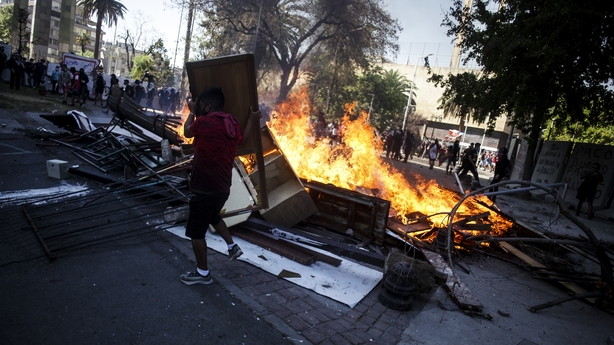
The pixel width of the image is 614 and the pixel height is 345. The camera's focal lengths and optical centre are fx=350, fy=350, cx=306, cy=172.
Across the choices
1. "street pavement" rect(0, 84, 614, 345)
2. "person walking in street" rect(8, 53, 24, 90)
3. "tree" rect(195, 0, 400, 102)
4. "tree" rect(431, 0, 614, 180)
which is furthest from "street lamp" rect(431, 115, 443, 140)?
"street pavement" rect(0, 84, 614, 345)

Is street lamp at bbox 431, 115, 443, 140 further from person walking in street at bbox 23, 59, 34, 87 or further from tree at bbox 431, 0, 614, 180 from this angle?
person walking in street at bbox 23, 59, 34, 87

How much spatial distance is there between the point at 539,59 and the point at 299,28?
1451 cm

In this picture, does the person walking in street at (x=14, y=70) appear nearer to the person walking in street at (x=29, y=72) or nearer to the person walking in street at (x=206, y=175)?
the person walking in street at (x=29, y=72)

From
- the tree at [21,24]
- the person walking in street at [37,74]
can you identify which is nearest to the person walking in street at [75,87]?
the person walking in street at [37,74]

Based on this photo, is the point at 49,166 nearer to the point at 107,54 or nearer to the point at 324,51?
the point at 324,51

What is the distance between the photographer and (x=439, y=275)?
4430 mm

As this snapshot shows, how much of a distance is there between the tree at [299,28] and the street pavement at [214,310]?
18.1 m

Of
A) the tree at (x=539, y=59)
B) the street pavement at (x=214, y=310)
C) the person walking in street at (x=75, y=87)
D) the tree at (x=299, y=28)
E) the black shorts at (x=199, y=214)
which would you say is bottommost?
the street pavement at (x=214, y=310)

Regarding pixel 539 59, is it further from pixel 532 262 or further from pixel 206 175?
pixel 206 175

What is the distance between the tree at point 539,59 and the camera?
9344 mm

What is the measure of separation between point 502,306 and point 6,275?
5.53m

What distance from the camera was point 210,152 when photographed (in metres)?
3.53

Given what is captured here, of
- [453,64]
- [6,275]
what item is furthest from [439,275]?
[453,64]

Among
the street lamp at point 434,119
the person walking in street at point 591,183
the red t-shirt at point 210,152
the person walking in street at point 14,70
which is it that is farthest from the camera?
the street lamp at point 434,119
